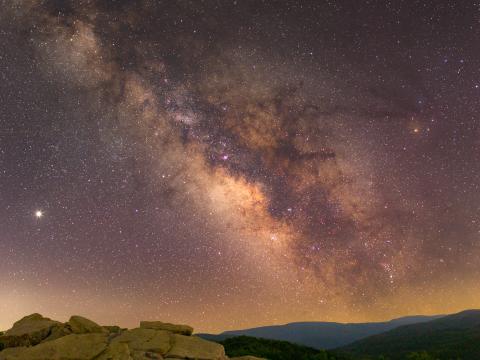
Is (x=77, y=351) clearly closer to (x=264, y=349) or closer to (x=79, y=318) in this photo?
(x=79, y=318)

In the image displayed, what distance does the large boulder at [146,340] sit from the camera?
25514 mm

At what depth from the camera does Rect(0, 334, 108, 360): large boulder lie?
2262cm

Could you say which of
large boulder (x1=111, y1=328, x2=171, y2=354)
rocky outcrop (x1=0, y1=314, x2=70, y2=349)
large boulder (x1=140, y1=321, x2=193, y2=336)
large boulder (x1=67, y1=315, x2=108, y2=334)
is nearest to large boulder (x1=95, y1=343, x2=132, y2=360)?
large boulder (x1=111, y1=328, x2=171, y2=354)

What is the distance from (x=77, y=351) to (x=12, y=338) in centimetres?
679

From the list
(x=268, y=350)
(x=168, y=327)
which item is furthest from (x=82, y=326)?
(x=268, y=350)

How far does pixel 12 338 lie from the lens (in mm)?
26547

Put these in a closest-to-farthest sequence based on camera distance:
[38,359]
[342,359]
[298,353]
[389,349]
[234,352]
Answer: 1. [38,359]
2. [234,352]
3. [298,353]
4. [342,359]
5. [389,349]

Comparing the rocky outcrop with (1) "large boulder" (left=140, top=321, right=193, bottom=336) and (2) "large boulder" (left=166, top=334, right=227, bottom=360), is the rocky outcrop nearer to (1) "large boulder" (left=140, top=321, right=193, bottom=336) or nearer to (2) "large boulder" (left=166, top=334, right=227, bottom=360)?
(1) "large boulder" (left=140, top=321, right=193, bottom=336)

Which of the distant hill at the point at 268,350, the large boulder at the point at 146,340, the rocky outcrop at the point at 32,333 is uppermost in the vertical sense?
the rocky outcrop at the point at 32,333

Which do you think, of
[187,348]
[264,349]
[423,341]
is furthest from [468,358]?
[187,348]

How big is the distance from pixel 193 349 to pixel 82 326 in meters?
9.22

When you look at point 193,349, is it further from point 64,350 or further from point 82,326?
point 82,326

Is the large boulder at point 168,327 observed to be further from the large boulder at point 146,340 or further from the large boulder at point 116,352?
the large boulder at point 116,352

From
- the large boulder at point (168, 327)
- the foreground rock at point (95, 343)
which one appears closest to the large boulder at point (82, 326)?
the foreground rock at point (95, 343)
